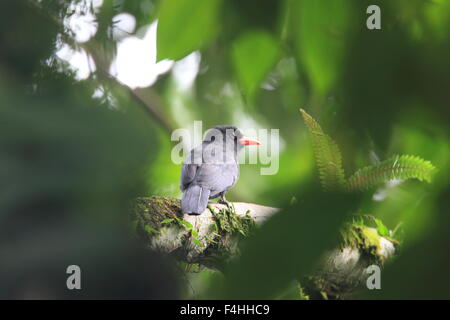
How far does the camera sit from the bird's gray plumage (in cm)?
69

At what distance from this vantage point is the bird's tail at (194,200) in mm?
709

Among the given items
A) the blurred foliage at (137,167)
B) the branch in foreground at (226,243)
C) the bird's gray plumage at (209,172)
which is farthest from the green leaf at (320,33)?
the bird's gray plumage at (209,172)

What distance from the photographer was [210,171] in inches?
35.2

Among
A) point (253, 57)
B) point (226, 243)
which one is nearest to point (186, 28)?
point (253, 57)

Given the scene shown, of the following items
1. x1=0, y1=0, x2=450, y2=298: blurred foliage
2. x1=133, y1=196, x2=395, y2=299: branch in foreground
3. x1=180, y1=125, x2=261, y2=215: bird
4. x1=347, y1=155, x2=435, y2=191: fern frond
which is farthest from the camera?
x1=180, y1=125, x2=261, y2=215: bird

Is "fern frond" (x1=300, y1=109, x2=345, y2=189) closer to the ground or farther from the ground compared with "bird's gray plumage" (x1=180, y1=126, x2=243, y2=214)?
closer to the ground

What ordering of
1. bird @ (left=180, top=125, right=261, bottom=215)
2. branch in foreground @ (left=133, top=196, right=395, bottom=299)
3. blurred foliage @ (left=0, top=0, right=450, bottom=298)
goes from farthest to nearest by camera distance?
1. bird @ (left=180, top=125, right=261, bottom=215)
2. branch in foreground @ (left=133, top=196, right=395, bottom=299)
3. blurred foliage @ (left=0, top=0, right=450, bottom=298)

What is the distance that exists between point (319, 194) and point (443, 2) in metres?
0.13

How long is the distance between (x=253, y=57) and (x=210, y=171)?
0.57m

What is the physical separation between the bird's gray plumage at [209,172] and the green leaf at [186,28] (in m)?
0.34

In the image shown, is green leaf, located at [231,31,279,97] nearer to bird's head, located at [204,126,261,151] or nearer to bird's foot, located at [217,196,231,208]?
bird's head, located at [204,126,261,151]

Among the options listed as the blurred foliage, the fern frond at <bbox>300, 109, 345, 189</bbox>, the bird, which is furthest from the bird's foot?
the blurred foliage

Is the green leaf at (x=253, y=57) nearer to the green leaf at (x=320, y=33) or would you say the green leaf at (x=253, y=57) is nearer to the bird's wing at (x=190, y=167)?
the green leaf at (x=320, y=33)

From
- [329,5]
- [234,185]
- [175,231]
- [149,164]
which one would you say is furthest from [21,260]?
[234,185]
